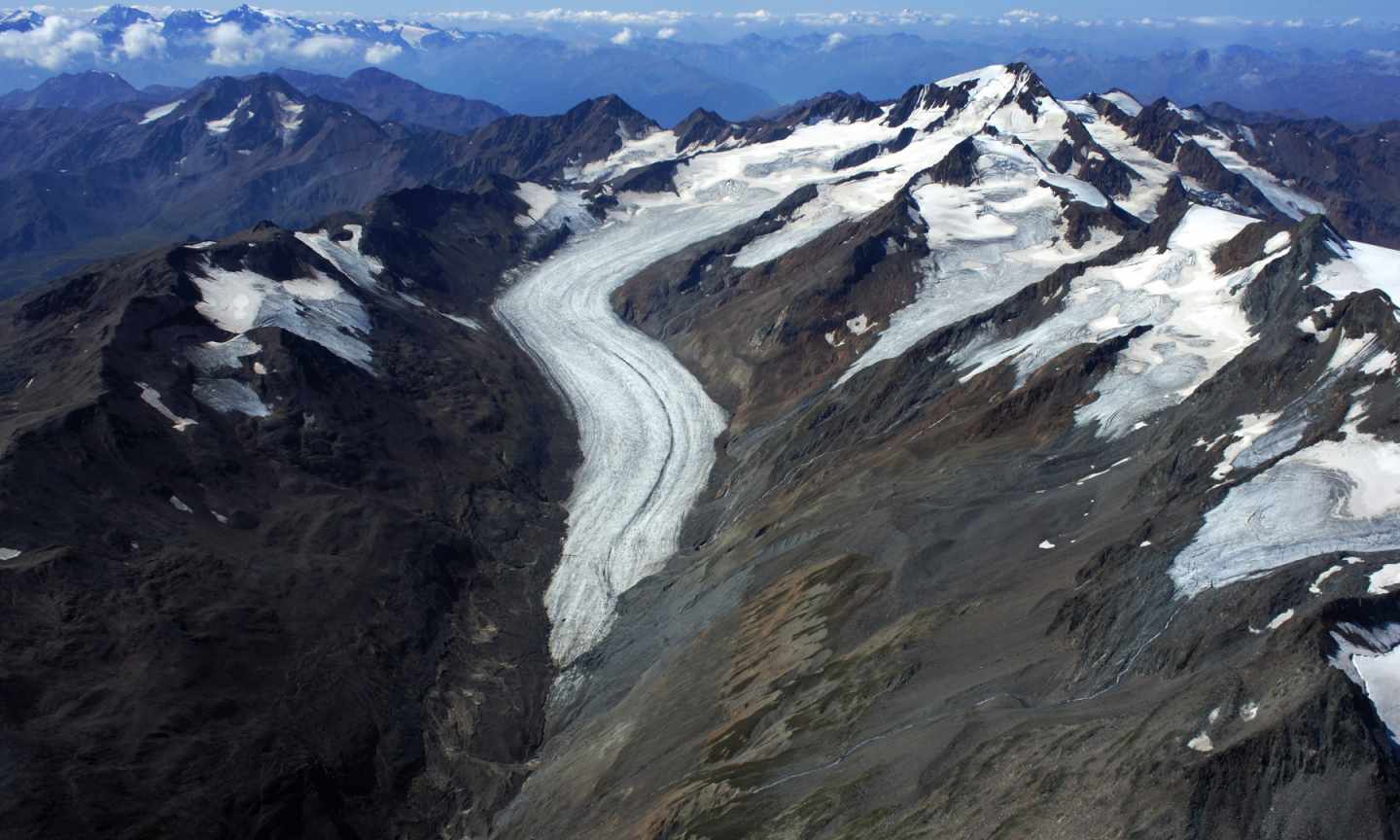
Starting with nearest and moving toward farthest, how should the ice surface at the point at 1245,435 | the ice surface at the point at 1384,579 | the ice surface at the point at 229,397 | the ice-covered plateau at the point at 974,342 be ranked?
the ice surface at the point at 1384,579, the ice-covered plateau at the point at 974,342, the ice surface at the point at 1245,435, the ice surface at the point at 229,397

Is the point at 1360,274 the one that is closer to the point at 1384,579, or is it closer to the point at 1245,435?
the point at 1245,435

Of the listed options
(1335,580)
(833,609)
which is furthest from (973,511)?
(1335,580)

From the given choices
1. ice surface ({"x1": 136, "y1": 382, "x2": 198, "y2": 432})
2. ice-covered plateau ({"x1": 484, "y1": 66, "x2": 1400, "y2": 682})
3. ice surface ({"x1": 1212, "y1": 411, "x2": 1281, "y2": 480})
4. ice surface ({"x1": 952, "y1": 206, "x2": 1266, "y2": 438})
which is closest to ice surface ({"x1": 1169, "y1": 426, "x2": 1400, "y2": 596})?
ice-covered plateau ({"x1": 484, "y1": 66, "x2": 1400, "y2": 682})

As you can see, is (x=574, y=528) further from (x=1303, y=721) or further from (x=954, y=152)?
(x=954, y=152)

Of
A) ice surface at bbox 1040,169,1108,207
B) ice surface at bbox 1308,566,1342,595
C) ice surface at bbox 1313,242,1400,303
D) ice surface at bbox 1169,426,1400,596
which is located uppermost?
ice surface at bbox 1313,242,1400,303

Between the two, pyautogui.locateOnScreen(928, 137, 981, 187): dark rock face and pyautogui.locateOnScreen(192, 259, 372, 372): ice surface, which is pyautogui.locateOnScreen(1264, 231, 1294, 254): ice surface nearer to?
A: pyautogui.locateOnScreen(928, 137, 981, 187): dark rock face

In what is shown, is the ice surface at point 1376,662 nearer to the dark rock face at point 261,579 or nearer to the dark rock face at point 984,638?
the dark rock face at point 984,638

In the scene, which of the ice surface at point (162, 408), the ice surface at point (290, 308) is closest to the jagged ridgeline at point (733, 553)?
the ice surface at point (162, 408)
